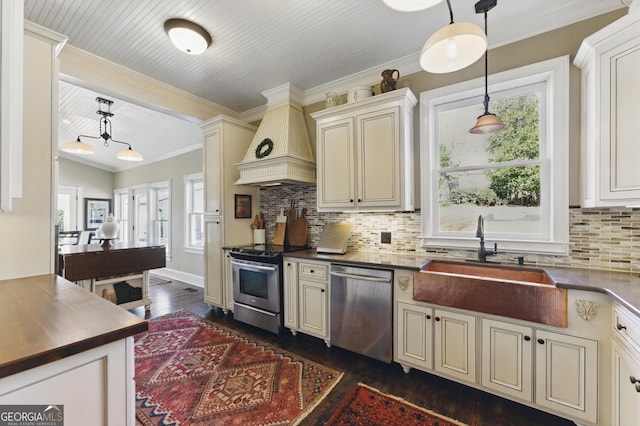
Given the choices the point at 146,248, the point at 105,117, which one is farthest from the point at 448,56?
the point at 105,117

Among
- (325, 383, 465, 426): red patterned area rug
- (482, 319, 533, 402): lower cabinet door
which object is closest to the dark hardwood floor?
(325, 383, 465, 426): red patterned area rug

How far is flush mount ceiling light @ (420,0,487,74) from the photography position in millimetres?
1319

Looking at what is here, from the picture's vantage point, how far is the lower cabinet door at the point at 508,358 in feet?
5.48

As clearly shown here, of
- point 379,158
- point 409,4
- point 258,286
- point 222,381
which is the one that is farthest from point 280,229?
point 409,4

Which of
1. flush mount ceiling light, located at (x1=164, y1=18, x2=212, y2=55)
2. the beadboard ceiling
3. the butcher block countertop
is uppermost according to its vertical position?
the beadboard ceiling

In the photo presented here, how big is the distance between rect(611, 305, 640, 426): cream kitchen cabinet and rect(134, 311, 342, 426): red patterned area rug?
63.9 inches

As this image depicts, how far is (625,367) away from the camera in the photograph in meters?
1.32

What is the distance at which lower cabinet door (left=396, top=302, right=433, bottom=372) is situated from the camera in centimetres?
202

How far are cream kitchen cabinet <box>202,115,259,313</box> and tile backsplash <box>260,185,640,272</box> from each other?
55 centimetres

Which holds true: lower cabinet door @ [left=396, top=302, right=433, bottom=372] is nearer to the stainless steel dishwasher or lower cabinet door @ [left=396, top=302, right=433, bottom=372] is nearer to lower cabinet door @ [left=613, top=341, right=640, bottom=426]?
the stainless steel dishwasher

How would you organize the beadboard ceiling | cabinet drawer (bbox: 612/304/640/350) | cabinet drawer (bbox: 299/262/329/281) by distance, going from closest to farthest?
cabinet drawer (bbox: 612/304/640/350) < the beadboard ceiling < cabinet drawer (bbox: 299/262/329/281)

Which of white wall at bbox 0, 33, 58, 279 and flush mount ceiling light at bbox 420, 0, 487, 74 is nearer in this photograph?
flush mount ceiling light at bbox 420, 0, 487, 74

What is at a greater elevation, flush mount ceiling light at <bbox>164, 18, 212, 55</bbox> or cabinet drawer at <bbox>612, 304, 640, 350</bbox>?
flush mount ceiling light at <bbox>164, 18, 212, 55</bbox>

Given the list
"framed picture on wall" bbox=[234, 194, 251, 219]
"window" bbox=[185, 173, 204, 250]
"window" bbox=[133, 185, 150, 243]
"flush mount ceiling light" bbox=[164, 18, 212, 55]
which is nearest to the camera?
"flush mount ceiling light" bbox=[164, 18, 212, 55]
